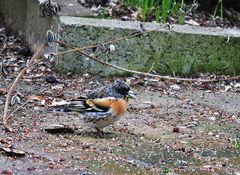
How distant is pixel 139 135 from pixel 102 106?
1.15 ft

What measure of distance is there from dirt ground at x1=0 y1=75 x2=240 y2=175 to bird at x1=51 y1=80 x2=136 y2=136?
0.37 ft

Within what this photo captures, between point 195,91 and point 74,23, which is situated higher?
point 74,23

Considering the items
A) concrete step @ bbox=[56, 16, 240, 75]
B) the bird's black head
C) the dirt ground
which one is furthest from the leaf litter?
the bird's black head

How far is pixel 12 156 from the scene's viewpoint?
4348 millimetres

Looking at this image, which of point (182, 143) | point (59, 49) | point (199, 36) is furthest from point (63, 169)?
point (199, 36)

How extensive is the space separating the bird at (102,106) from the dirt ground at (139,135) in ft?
0.37

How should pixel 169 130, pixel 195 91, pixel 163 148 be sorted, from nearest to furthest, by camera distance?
pixel 163 148
pixel 169 130
pixel 195 91

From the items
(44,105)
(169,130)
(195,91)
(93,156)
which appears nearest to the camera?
(93,156)

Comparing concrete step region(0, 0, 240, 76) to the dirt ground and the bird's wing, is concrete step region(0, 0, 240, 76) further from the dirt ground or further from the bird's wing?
the bird's wing

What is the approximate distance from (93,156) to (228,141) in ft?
3.53

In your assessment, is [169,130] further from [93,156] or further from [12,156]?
[12,156]

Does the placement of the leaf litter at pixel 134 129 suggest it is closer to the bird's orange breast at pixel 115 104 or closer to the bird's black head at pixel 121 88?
the bird's orange breast at pixel 115 104

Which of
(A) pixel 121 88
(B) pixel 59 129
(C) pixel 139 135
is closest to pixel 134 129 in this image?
(C) pixel 139 135

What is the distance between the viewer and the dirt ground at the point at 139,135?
4324 millimetres
